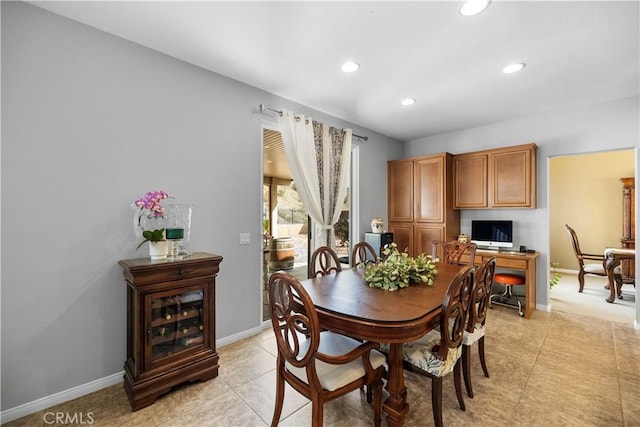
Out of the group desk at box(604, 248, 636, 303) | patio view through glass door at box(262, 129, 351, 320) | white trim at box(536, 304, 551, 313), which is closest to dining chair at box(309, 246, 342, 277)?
patio view through glass door at box(262, 129, 351, 320)

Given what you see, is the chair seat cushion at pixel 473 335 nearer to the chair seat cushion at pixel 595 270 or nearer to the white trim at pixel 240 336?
the white trim at pixel 240 336

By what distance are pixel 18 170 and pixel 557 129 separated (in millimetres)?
5693

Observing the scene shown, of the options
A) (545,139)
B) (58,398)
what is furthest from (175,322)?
(545,139)

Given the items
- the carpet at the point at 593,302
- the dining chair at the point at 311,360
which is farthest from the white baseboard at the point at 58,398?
the carpet at the point at 593,302

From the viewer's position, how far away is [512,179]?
12.9ft

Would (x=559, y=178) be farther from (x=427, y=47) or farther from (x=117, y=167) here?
(x=117, y=167)

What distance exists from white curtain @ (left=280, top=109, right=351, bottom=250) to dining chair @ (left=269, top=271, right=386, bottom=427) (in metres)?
2.10

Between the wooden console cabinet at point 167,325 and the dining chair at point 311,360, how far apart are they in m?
0.90

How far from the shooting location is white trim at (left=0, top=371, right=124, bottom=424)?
1.81 m

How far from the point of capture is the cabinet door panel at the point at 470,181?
13.8ft

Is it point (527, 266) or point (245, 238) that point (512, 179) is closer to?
point (527, 266)

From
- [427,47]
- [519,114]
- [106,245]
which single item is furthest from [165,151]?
[519,114]

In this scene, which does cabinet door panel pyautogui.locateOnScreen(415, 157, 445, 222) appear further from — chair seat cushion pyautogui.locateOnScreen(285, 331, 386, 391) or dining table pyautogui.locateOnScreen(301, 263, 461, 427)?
chair seat cushion pyautogui.locateOnScreen(285, 331, 386, 391)

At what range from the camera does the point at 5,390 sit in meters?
1.79
